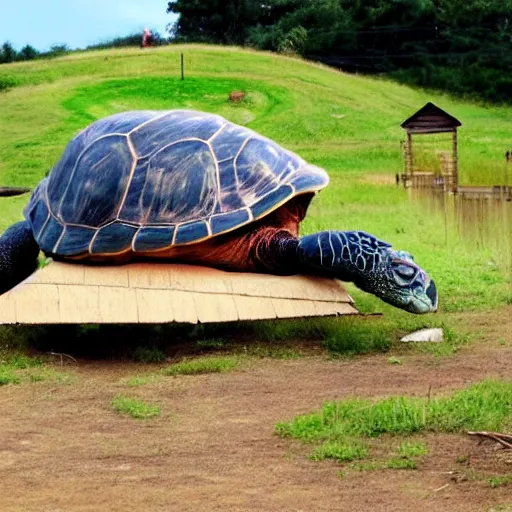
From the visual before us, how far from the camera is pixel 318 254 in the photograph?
756cm

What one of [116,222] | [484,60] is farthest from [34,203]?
[484,60]

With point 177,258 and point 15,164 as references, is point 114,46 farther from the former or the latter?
point 177,258

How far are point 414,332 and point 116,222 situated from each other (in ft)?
7.58

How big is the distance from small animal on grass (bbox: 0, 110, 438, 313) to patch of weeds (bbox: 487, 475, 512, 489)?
3.31 metres

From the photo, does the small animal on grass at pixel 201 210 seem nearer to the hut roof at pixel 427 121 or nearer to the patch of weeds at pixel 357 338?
the patch of weeds at pixel 357 338

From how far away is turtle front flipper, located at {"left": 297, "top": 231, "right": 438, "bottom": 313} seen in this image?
7504mm

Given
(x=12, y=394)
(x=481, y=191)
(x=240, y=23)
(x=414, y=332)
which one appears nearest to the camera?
(x=12, y=394)

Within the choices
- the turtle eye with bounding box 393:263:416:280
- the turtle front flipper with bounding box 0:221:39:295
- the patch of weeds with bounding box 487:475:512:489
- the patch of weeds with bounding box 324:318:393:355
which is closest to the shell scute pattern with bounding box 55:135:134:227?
the turtle front flipper with bounding box 0:221:39:295

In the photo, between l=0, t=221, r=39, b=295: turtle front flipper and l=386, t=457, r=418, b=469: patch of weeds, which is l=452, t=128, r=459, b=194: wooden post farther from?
l=386, t=457, r=418, b=469: patch of weeds

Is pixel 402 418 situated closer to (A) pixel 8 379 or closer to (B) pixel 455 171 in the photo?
(A) pixel 8 379

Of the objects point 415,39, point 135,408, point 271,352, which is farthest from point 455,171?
point 135,408

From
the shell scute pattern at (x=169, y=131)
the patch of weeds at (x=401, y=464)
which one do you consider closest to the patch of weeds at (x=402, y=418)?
the patch of weeds at (x=401, y=464)

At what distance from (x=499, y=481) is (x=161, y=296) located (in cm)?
366

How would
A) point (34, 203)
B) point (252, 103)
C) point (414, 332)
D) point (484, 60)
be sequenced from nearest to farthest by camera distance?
point (414, 332), point (34, 203), point (484, 60), point (252, 103)
